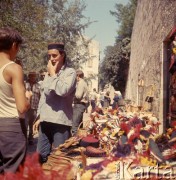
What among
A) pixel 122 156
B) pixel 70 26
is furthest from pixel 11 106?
pixel 70 26

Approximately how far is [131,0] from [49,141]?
1383 inches

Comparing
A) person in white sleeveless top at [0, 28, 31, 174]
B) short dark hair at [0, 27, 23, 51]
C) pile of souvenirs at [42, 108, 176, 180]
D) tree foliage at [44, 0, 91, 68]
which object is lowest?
pile of souvenirs at [42, 108, 176, 180]

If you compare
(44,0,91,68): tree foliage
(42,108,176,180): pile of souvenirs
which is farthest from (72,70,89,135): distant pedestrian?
(44,0,91,68): tree foliage

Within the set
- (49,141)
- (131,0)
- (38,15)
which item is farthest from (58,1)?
(49,141)

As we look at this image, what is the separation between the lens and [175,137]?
13.2 ft

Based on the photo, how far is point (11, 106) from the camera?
2.79 m

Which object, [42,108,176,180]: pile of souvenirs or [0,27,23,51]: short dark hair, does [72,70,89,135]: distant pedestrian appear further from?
[0,27,23,51]: short dark hair

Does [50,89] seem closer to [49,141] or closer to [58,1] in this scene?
[49,141]

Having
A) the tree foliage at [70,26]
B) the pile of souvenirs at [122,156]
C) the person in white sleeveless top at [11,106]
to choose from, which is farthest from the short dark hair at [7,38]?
the tree foliage at [70,26]

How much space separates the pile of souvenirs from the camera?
294 centimetres

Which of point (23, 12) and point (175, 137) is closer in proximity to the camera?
point (175, 137)

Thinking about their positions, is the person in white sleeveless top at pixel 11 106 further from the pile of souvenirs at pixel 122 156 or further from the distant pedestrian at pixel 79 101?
the distant pedestrian at pixel 79 101

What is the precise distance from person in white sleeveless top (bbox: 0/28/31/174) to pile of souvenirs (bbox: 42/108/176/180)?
0.31 meters

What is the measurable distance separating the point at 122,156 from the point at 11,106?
167cm
